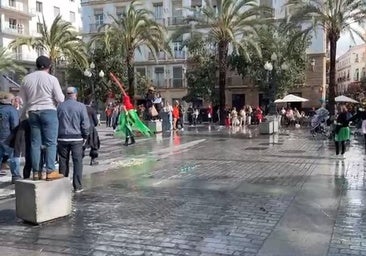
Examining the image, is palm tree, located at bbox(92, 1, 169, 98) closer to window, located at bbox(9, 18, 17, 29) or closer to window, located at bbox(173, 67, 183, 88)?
window, located at bbox(173, 67, 183, 88)

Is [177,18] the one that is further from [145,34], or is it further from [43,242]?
[43,242]

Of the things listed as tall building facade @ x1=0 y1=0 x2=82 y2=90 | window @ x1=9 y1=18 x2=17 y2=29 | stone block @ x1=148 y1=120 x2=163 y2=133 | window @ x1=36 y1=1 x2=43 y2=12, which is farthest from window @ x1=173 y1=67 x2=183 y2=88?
stone block @ x1=148 y1=120 x2=163 y2=133

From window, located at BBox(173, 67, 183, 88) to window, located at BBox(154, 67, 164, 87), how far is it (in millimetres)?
1400

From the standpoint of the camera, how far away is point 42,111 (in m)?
5.89

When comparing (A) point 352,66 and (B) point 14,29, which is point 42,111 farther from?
(A) point 352,66

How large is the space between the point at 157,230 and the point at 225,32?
962 inches

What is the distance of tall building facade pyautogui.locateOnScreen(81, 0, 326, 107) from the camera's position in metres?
45.2

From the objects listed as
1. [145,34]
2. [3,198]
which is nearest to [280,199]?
[3,198]

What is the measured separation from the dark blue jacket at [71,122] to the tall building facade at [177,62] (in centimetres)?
3541

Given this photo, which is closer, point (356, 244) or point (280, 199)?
point (356, 244)

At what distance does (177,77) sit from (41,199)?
1780 inches

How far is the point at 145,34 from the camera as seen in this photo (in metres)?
30.2

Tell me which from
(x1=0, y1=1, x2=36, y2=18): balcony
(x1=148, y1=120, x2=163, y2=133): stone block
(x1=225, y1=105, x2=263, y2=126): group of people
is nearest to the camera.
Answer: (x1=148, y1=120, x2=163, y2=133): stone block

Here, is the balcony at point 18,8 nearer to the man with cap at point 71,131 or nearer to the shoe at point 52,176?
the man with cap at point 71,131
